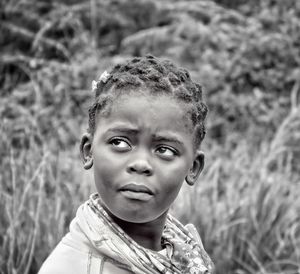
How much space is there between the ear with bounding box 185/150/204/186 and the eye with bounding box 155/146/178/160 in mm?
237

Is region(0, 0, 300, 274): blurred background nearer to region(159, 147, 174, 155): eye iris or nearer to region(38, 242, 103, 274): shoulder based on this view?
region(38, 242, 103, 274): shoulder

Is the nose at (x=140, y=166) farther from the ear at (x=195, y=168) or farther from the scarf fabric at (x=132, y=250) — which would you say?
the ear at (x=195, y=168)

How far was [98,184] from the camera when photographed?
202 cm

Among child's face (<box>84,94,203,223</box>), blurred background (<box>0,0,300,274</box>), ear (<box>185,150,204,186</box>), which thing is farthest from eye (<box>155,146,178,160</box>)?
blurred background (<box>0,0,300,274</box>)

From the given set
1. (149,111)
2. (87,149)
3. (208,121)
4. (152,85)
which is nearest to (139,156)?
(149,111)

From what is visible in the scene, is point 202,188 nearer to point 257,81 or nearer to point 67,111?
point 67,111

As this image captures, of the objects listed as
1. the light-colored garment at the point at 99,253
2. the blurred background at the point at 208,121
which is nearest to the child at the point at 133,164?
the light-colored garment at the point at 99,253

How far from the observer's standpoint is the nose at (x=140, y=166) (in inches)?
75.4

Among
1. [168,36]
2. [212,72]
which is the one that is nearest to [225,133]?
[212,72]

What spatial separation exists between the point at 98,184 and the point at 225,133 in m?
4.89

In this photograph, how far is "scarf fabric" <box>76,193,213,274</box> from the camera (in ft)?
6.42

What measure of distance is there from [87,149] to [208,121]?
440cm

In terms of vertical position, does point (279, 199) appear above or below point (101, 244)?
above

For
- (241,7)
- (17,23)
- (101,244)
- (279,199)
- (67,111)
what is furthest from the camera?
(241,7)
